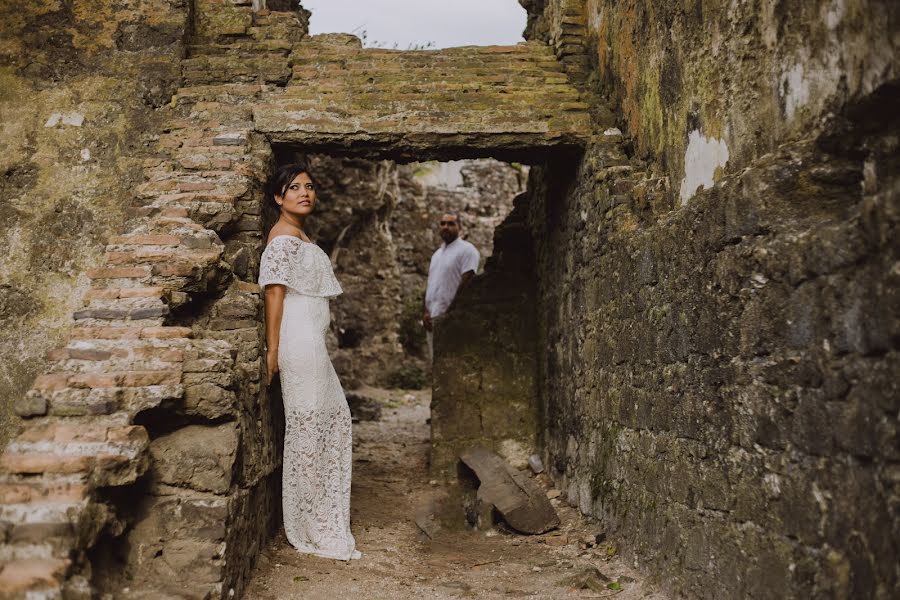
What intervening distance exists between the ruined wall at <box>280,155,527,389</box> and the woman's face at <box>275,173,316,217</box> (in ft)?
17.7

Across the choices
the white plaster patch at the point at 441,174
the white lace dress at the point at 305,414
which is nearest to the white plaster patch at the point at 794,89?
the white lace dress at the point at 305,414

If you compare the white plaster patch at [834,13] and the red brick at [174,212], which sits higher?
the white plaster patch at [834,13]

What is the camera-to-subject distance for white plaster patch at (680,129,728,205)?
3.41m

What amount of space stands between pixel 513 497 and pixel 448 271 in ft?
9.88

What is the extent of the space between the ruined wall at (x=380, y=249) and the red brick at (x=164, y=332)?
21.1 ft

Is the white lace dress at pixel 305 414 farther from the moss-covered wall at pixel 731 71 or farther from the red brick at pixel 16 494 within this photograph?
the moss-covered wall at pixel 731 71

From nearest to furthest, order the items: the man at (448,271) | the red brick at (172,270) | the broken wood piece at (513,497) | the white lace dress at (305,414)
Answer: the red brick at (172,270), the white lace dress at (305,414), the broken wood piece at (513,497), the man at (448,271)

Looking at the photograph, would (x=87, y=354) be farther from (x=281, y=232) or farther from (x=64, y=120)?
(x=64, y=120)

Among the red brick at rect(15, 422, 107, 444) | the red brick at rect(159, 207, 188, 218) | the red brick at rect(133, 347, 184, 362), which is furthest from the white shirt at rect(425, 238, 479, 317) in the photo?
the red brick at rect(15, 422, 107, 444)

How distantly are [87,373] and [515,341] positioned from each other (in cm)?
398

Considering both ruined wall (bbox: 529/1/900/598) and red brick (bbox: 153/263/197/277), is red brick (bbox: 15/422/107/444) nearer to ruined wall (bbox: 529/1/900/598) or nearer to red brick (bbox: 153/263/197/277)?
red brick (bbox: 153/263/197/277)

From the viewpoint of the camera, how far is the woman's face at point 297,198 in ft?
14.6

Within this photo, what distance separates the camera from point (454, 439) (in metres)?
6.50

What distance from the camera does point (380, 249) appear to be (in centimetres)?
1182
